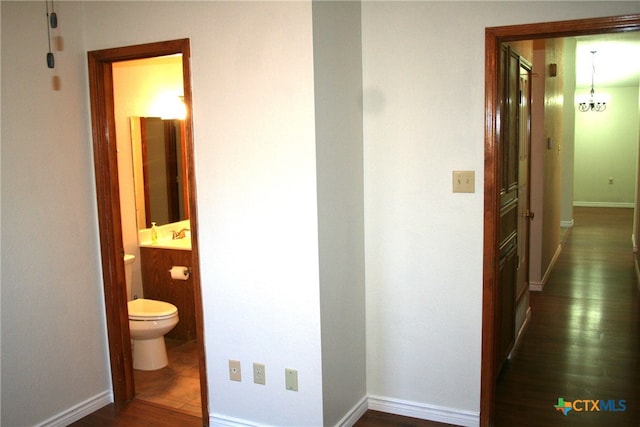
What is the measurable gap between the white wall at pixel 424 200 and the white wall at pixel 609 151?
10021 millimetres

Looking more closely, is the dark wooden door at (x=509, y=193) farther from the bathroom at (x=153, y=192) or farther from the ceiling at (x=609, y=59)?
the ceiling at (x=609, y=59)

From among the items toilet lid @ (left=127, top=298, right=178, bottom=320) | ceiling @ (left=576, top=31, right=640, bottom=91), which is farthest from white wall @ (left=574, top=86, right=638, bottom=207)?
toilet lid @ (left=127, top=298, right=178, bottom=320)

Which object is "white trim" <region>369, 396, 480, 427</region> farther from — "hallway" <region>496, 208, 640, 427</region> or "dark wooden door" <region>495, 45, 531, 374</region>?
"dark wooden door" <region>495, 45, 531, 374</region>

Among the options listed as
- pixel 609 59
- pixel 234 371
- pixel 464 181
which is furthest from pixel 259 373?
pixel 609 59

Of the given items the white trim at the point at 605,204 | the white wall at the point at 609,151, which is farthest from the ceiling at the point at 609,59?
the white trim at the point at 605,204

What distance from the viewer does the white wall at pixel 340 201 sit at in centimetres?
258

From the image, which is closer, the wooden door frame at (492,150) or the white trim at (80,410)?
the wooden door frame at (492,150)

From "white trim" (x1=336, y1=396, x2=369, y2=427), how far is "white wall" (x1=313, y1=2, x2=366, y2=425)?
0.08ft

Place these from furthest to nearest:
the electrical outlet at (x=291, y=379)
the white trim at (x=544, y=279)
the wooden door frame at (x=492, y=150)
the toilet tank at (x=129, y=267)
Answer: the white trim at (x=544, y=279)
the toilet tank at (x=129, y=267)
the electrical outlet at (x=291, y=379)
the wooden door frame at (x=492, y=150)

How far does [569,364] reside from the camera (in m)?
3.71

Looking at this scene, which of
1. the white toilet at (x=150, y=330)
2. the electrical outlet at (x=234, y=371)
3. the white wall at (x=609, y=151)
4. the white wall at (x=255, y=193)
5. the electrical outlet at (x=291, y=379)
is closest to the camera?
the white wall at (x=255, y=193)

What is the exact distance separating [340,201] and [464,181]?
2.02ft

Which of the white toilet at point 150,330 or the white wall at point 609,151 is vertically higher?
the white wall at point 609,151

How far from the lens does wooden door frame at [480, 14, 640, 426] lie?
2445mm
